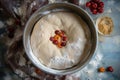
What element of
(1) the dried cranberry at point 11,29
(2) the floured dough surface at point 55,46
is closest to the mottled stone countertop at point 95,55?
(1) the dried cranberry at point 11,29

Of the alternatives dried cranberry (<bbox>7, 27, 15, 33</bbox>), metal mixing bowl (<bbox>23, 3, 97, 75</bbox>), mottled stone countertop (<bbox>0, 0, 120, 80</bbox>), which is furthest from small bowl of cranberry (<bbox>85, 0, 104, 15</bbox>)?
dried cranberry (<bbox>7, 27, 15, 33</bbox>)

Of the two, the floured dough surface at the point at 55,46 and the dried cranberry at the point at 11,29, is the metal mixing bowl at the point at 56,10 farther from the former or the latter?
the dried cranberry at the point at 11,29

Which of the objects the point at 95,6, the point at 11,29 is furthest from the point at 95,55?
the point at 11,29

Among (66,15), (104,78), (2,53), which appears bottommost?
(104,78)

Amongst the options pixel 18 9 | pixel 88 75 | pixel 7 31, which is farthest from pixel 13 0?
pixel 88 75

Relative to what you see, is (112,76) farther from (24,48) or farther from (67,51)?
(24,48)
